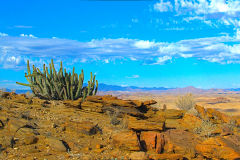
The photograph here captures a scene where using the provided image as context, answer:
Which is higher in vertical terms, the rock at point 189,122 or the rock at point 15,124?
the rock at point 15,124

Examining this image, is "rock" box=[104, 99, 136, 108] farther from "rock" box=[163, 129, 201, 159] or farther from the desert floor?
the desert floor

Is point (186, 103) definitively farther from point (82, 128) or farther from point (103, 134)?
point (82, 128)

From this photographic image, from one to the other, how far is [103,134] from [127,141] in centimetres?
212

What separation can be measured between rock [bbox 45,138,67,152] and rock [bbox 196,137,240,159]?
4.99 m

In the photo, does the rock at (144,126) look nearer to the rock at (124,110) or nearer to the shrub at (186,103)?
the rock at (124,110)

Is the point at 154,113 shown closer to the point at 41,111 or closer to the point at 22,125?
the point at 41,111

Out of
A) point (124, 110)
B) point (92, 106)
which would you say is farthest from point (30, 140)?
point (124, 110)

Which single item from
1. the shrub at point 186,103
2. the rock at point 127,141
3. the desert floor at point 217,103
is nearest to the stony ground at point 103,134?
the rock at point 127,141

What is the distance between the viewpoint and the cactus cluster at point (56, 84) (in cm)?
1686

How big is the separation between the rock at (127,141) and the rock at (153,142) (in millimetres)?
577

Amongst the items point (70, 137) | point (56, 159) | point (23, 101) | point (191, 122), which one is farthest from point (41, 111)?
point (191, 122)

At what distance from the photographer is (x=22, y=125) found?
32.2ft

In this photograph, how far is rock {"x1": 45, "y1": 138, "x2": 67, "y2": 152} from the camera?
846cm

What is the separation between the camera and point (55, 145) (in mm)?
8594
